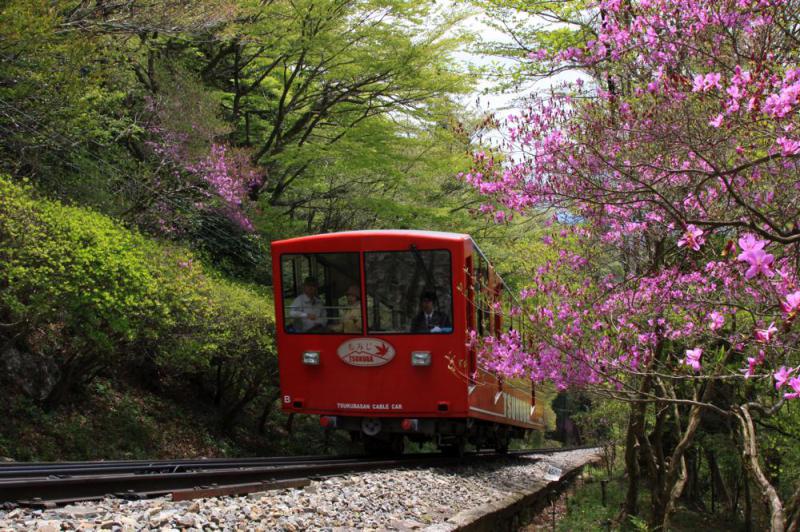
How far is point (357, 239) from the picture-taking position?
9961 millimetres

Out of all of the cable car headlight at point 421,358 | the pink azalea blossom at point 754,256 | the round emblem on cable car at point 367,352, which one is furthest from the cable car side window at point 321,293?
the pink azalea blossom at point 754,256

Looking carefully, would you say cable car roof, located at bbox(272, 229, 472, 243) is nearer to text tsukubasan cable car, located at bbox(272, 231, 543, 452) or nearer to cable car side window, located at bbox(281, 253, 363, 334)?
text tsukubasan cable car, located at bbox(272, 231, 543, 452)

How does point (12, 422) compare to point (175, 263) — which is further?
point (175, 263)

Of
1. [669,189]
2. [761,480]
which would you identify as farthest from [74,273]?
[761,480]

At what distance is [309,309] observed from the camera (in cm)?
1016

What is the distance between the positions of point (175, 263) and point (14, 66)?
3517 millimetres

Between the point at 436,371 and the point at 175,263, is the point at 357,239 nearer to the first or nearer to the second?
the point at 436,371

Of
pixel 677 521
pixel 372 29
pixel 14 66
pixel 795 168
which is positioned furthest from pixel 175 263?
pixel 677 521

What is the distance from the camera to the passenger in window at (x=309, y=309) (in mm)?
10125

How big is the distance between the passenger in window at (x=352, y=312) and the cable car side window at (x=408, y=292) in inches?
5.3

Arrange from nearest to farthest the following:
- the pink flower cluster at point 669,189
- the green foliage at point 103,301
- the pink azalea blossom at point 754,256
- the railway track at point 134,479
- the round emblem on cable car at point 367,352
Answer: the pink azalea blossom at point 754,256, the pink flower cluster at point 669,189, the railway track at point 134,479, the green foliage at point 103,301, the round emblem on cable car at point 367,352

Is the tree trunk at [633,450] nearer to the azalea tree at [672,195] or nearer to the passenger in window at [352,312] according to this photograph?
the azalea tree at [672,195]

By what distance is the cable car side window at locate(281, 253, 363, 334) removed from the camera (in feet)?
32.8

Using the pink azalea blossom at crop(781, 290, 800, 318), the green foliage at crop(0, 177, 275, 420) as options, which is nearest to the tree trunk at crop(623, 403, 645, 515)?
the green foliage at crop(0, 177, 275, 420)
